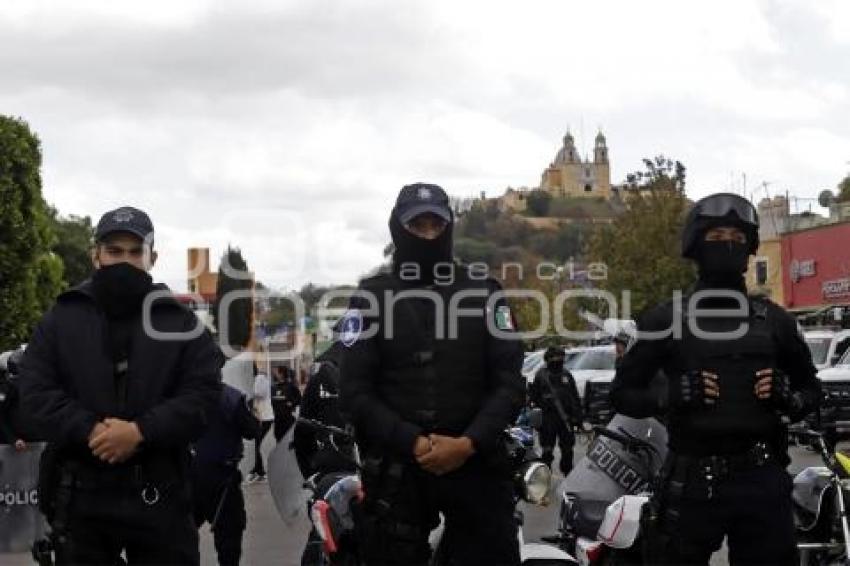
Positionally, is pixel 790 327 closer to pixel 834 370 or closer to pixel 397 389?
pixel 397 389

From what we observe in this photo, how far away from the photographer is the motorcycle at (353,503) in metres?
5.32

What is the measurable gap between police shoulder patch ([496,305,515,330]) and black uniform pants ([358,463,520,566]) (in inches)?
21.1

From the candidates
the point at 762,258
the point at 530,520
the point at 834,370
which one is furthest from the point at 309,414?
the point at 762,258

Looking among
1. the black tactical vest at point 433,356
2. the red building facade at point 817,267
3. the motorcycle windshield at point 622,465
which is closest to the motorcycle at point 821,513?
the motorcycle windshield at point 622,465

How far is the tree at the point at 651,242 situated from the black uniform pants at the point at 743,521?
41.5 metres

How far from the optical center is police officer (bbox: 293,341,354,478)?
279 inches

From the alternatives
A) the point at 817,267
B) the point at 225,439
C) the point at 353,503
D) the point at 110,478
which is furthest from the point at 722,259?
the point at 817,267

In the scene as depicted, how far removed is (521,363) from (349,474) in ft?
5.89

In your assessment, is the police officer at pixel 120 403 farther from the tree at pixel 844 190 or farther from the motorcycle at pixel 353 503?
the tree at pixel 844 190

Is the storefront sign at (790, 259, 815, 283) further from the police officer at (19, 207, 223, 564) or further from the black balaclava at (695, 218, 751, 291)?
the police officer at (19, 207, 223, 564)

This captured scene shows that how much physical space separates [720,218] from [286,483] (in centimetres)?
285

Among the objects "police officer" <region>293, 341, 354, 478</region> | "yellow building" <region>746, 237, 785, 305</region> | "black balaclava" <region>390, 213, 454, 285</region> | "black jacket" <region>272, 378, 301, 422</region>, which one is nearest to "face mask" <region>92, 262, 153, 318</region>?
"black balaclava" <region>390, 213, 454, 285</region>

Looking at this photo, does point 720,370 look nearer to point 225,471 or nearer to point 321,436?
point 321,436

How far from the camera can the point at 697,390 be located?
4.95 m
